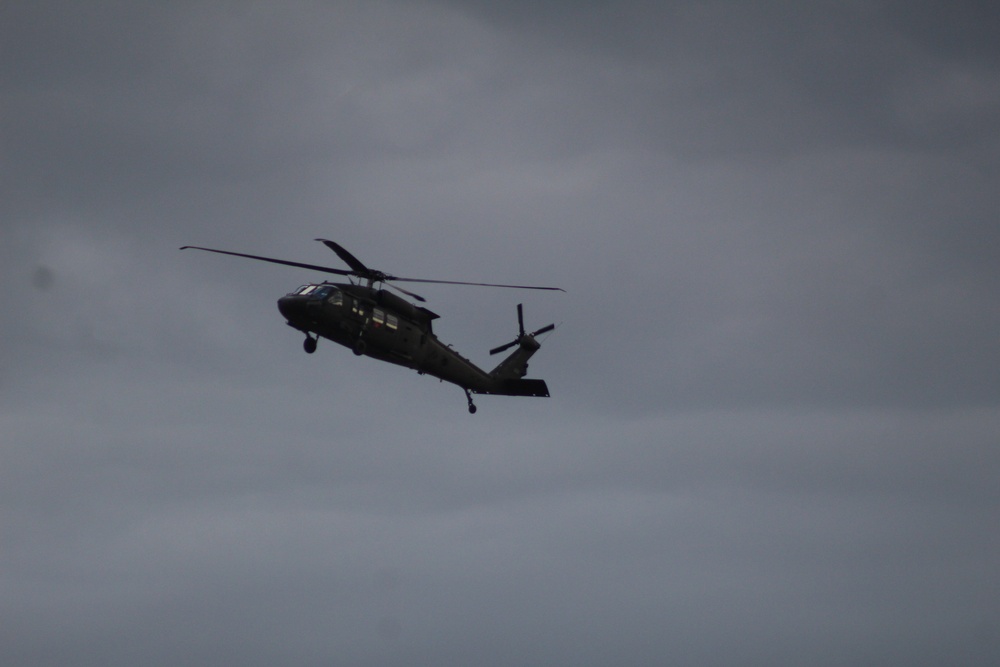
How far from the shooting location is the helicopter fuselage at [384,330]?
5803cm

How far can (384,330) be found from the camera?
2409 inches

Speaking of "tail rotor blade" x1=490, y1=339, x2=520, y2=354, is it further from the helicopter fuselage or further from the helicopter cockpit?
the helicopter cockpit

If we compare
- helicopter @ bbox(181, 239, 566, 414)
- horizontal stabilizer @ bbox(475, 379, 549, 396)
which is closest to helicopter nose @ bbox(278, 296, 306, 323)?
helicopter @ bbox(181, 239, 566, 414)

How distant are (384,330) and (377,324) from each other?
2.54 feet

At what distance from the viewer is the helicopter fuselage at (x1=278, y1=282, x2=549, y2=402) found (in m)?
58.0

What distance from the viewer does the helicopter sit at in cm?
5788

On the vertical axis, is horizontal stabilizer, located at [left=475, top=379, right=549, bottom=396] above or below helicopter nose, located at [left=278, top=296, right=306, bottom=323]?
below

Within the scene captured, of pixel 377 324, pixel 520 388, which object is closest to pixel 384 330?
pixel 377 324

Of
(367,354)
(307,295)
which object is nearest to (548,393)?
(367,354)

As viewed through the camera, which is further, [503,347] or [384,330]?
[503,347]

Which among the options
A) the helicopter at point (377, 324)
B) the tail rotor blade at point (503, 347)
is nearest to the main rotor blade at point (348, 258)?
the helicopter at point (377, 324)

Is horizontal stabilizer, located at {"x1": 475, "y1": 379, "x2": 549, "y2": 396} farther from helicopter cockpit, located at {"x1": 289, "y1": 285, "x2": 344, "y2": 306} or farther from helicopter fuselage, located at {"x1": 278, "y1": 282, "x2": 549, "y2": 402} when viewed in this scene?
helicopter cockpit, located at {"x1": 289, "y1": 285, "x2": 344, "y2": 306}

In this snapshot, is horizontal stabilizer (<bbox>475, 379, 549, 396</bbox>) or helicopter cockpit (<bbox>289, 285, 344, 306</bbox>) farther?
horizontal stabilizer (<bbox>475, 379, 549, 396</bbox>)

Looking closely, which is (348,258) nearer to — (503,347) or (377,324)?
(377,324)
